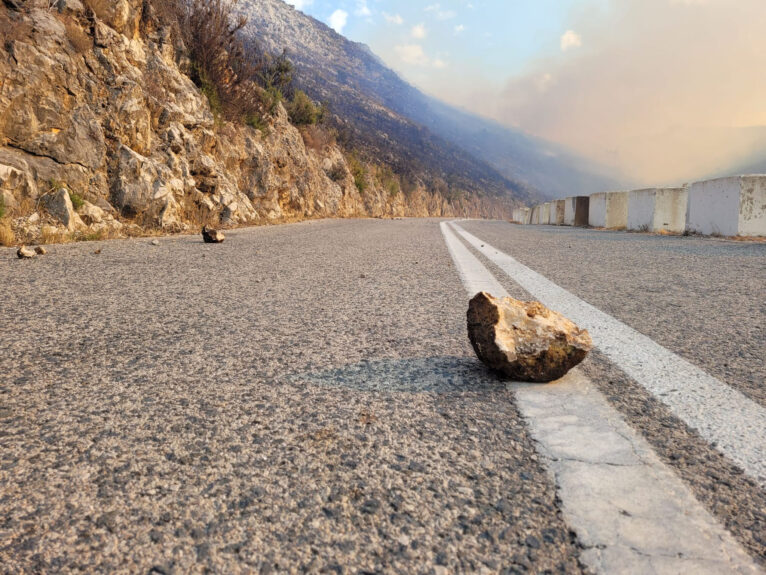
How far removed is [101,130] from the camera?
8.51m

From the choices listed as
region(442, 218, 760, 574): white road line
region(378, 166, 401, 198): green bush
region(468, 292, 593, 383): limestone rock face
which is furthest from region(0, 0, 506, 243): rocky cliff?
region(378, 166, 401, 198): green bush

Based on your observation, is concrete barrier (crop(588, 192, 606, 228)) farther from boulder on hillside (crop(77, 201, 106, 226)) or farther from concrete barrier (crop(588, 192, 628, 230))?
boulder on hillside (crop(77, 201, 106, 226))

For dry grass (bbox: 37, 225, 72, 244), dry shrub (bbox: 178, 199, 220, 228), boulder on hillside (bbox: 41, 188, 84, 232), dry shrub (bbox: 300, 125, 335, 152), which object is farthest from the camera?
dry shrub (bbox: 300, 125, 335, 152)

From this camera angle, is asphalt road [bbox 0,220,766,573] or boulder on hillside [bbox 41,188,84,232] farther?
boulder on hillside [bbox 41,188,84,232]

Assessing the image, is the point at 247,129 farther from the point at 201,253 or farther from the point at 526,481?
the point at 526,481

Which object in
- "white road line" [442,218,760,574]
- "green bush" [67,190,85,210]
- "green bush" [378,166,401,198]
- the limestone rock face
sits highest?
"green bush" [378,166,401,198]

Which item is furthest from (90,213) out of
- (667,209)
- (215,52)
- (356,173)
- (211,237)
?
(356,173)

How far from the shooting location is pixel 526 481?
1.07 m

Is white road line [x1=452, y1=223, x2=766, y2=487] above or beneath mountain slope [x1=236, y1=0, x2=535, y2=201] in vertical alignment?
beneath

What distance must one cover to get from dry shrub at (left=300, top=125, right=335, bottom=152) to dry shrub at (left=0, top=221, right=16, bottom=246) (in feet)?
66.5

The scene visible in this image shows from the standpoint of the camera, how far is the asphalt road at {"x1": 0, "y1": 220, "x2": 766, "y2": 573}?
877 millimetres

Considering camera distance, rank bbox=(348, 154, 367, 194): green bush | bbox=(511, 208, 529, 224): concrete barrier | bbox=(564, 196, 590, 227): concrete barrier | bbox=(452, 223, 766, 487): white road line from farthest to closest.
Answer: bbox=(511, 208, 529, 224): concrete barrier, bbox=(348, 154, 367, 194): green bush, bbox=(564, 196, 590, 227): concrete barrier, bbox=(452, 223, 766, 487): white road line

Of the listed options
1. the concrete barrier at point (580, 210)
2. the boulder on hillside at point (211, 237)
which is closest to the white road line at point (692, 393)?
the boulder on hillside at point (211, 237)

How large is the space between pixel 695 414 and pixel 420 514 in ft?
3.04
